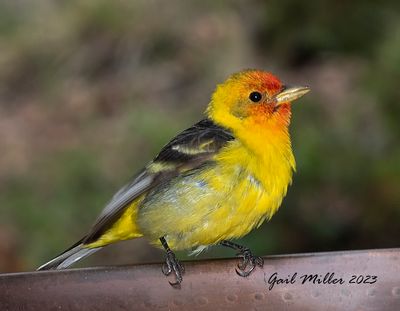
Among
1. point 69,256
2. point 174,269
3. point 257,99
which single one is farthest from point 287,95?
point 174,269

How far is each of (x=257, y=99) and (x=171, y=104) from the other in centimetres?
528

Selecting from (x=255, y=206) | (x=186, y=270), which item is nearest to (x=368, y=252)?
(x=186, y=270)

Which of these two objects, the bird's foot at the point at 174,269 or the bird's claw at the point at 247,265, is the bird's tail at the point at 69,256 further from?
the bird's claw at the point at 247,265

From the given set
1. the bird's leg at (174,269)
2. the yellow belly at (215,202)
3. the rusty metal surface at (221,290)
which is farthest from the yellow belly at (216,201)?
the rusty metal surface at (221,290)

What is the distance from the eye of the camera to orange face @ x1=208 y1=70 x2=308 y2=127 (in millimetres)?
4523

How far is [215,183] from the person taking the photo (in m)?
4.03

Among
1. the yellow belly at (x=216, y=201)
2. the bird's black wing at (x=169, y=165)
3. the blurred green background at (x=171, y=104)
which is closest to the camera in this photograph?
the yellow belly at (x=216, y=201)

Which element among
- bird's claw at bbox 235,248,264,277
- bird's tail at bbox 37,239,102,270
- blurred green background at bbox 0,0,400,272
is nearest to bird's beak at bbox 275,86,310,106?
bird's tail at bbox 37,239,102,270

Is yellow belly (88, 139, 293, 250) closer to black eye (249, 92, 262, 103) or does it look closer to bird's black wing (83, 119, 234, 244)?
bird's black wing (83, 119, 234, 244)

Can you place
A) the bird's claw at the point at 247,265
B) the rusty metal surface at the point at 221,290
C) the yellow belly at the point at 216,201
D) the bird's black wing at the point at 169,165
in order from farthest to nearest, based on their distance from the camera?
the bird's black wing at the point at 169,165, the yellow belly at the point at 216,201, the bird's claw at the point at 247,265, the rusty metal surface at the point at 221,290

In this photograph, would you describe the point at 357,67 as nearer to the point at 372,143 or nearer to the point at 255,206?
the point at 372,143

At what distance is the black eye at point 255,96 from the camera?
4.56m

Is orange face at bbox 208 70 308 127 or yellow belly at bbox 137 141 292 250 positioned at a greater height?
orange face at bbox 208 70 308 127

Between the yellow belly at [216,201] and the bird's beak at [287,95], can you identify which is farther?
the bird's beak at [287,95]
